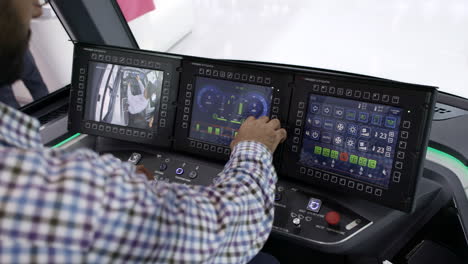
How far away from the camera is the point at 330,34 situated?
251cm

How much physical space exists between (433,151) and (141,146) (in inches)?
40.9

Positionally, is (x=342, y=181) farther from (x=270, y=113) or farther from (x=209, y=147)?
(x=209, y=147)

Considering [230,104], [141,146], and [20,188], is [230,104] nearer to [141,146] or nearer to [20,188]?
[141,146]

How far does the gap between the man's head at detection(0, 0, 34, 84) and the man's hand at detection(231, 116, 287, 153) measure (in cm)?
58

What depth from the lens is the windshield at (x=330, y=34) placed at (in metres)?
2.18

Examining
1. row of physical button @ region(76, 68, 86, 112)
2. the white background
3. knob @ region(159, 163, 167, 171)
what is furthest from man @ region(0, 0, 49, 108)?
knob @ region(159, 163, 167, 171)

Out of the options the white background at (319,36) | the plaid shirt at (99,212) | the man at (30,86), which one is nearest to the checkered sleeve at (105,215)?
the plaid shirt at (99,212)

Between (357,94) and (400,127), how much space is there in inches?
5.8

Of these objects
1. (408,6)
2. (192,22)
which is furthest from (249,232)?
(408,6)

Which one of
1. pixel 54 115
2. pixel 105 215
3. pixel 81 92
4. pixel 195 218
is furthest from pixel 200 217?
pixel 54 115

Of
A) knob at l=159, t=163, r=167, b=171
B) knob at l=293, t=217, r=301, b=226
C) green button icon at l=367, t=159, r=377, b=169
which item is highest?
green button icon at l=367, t=159, r=377, b=169

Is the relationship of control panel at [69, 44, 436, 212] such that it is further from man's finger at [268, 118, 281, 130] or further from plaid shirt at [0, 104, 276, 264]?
plaid shirt at [0, 104, 276, 264]

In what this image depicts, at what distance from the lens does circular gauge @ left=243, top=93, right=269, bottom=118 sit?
1218 millimetres

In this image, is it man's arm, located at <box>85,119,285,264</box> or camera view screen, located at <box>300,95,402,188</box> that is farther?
camera view screen, located at <box>300,95,402,188</box>
